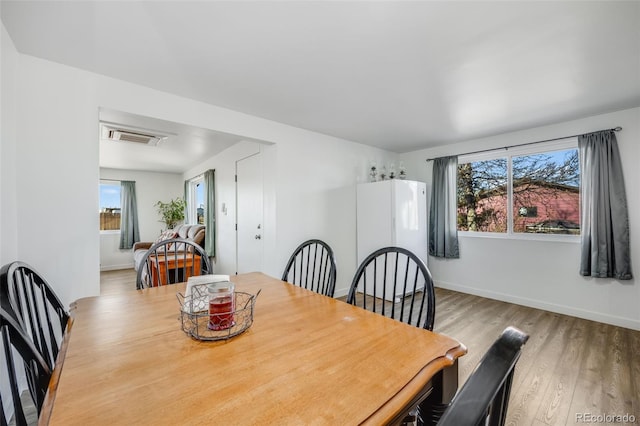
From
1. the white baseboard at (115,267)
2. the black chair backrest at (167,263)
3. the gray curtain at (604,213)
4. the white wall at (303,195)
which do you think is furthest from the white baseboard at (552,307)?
the white baseboard at (115,267)

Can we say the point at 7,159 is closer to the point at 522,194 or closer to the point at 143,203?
the point at 522,194

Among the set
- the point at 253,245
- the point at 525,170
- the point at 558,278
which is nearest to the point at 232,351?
the point at 253,245

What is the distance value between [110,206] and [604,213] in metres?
8.48

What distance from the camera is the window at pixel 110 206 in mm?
6277

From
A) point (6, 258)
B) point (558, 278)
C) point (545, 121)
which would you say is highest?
point (545, 121)

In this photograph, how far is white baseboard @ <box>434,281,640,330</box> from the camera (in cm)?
285

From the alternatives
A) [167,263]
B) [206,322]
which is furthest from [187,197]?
[206,322]

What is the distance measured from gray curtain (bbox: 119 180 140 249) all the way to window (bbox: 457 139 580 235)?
6755 mm

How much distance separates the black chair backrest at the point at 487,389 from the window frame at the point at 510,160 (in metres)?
3.79

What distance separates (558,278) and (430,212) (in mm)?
1726

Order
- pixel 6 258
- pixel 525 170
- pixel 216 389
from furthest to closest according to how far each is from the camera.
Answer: pixel 525 170 < pixel 6 258 < pixel 216 389

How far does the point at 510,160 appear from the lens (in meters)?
3.72

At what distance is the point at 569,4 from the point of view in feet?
4.82

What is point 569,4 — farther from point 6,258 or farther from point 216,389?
point 6,258
